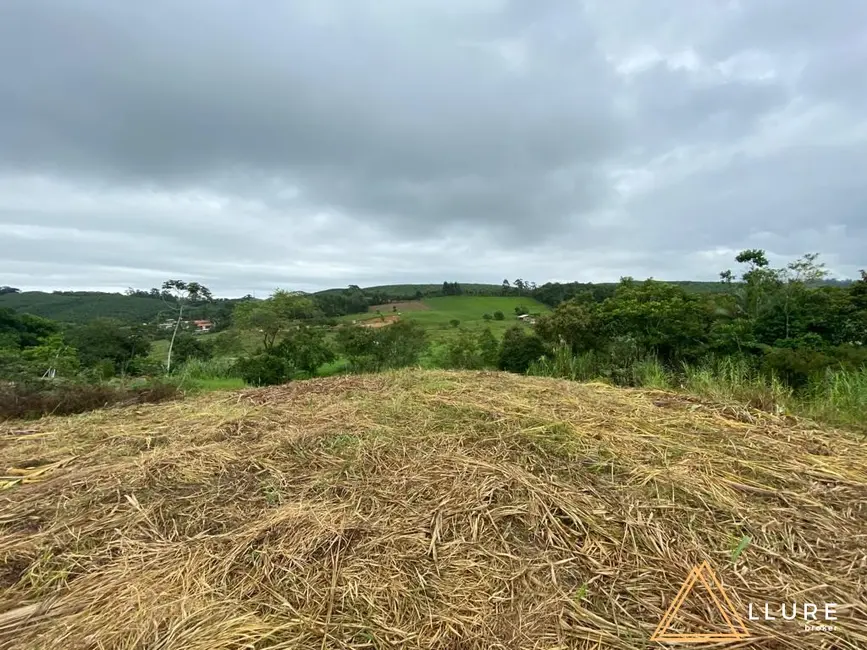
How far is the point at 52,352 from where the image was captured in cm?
859

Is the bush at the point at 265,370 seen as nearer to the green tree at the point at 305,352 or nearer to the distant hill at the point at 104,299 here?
the green tree at the point at 305,352

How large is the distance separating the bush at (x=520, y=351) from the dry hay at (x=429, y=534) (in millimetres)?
5689

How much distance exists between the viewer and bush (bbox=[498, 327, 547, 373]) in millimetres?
8867

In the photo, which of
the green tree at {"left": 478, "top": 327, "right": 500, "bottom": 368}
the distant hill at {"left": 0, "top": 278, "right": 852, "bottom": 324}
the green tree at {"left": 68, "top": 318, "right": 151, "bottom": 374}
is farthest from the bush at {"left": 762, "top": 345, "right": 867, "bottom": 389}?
the distant hill at {"left": 0, "top": 278, "right": 852, "bottom": 324}

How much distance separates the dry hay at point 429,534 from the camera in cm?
135

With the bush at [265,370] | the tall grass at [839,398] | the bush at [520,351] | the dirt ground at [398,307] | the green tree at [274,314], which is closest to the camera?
the tall grass at [839,398]

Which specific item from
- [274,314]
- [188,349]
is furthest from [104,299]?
[274,314]

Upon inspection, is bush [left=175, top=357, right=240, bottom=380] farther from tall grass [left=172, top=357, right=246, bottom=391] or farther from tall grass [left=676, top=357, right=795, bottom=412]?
tall grass [left=676, top=357, right=795, bottom=412]

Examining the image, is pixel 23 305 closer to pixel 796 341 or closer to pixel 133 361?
pixel 133 361

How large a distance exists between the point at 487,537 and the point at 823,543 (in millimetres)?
1313

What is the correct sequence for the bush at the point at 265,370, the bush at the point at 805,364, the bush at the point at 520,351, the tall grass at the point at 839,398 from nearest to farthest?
the tall grass at the point at 839,398, the bush at the point at 805,364, the bush at the point at 265,370, the bush at the point at 520,351

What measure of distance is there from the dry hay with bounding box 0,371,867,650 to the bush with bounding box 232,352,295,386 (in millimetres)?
5485

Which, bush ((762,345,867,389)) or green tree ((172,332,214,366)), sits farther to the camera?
green tree ((172,332,214,366))

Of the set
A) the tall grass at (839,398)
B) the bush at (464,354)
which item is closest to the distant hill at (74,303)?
the bush at (464,354)
